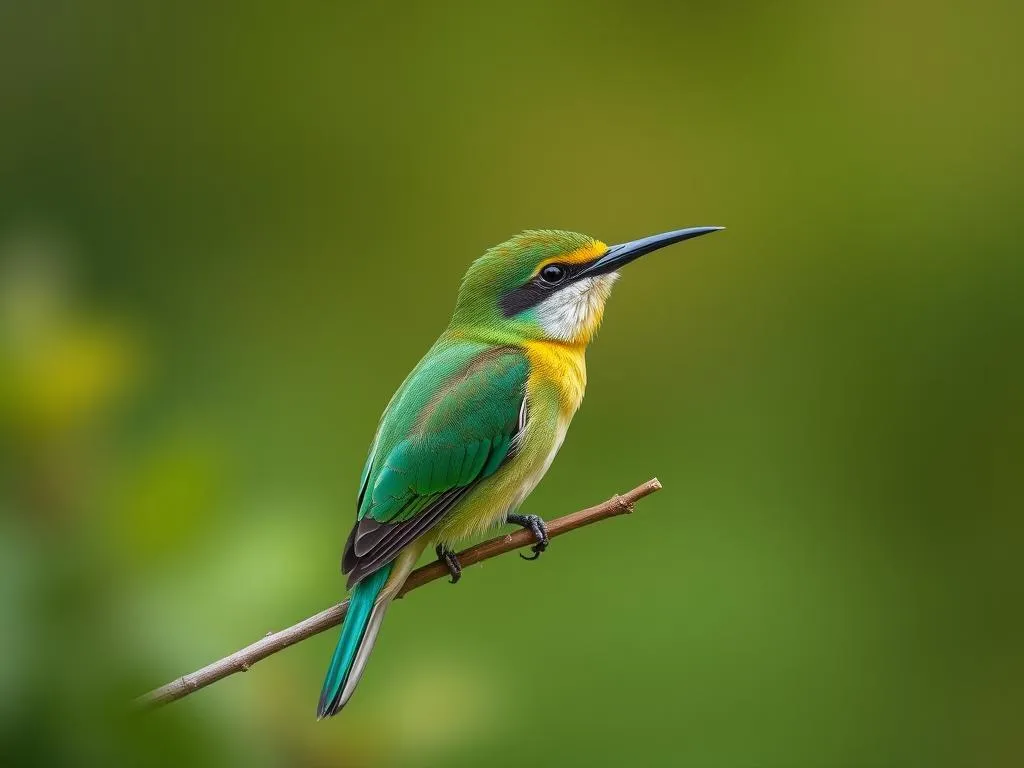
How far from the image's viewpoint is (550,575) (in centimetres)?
492

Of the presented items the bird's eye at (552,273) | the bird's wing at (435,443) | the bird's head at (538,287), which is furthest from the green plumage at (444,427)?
the bird's eye at (552,273)

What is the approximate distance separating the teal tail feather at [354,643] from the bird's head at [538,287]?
85cm

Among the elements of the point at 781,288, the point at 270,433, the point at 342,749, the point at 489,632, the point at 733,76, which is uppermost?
the point at 733,76

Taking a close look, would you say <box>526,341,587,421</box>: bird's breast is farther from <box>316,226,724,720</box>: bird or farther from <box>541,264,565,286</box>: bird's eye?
<box>541,264,565,286</box>: bird's eye

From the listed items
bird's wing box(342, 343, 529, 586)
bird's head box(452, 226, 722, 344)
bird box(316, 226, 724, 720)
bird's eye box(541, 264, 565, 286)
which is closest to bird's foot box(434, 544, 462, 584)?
bird box(316, 226, 724, 720)

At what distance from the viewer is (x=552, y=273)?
11.5 ft

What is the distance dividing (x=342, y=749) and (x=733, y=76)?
4.93 meters

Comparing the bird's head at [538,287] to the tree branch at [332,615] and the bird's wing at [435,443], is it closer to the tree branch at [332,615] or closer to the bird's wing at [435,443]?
the bird's wing at [435,443]

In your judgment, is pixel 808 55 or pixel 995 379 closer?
pixel 995 379

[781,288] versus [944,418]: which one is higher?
[781,288]

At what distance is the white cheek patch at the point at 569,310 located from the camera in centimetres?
346

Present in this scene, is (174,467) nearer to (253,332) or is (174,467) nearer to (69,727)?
(69,727)

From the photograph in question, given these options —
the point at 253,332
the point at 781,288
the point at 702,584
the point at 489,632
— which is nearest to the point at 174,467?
the point at 489,632

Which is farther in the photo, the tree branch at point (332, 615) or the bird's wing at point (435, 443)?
the bird's wing at point (435, 443)
